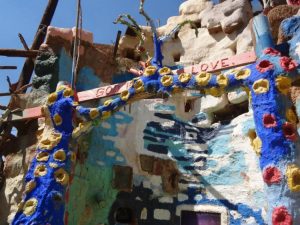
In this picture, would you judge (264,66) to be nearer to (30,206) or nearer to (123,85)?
(123,85)

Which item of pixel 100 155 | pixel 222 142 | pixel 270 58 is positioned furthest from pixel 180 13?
pixel 270 58

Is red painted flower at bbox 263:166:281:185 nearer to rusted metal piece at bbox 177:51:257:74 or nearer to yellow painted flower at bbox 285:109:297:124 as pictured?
yellow painted flower at bbox 285:109:297:124

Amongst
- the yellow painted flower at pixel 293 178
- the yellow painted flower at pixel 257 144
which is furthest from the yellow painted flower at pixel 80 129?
the yellow painted flower at pixel 293 178

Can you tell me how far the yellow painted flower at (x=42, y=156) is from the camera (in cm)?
614

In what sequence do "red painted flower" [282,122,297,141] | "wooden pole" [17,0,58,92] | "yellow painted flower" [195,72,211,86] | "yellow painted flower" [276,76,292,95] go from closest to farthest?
"red painted flower" [282,122,297,141] → "yellow painted flower" [276,76,292,95] → "yellow painted flower" [195,72,211,86] → "wooden pole" [17,0,58,92]

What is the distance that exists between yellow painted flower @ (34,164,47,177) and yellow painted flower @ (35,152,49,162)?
102 millimetres

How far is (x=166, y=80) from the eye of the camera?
5969 millimetres

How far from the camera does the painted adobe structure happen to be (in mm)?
7945

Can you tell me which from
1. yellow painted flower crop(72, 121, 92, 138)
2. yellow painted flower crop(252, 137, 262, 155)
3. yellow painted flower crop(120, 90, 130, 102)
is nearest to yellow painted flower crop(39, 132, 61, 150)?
yellow painted flower crop(72, 121, 92, 138)

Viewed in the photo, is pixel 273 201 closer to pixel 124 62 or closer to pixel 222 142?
pixel 222 142

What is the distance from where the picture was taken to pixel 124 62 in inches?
400

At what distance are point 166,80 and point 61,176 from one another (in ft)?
7.28

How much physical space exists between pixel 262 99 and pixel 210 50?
680cm

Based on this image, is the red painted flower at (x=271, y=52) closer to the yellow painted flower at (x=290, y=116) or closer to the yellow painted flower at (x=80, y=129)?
the yellow painted flower at (x=290, y=116)
